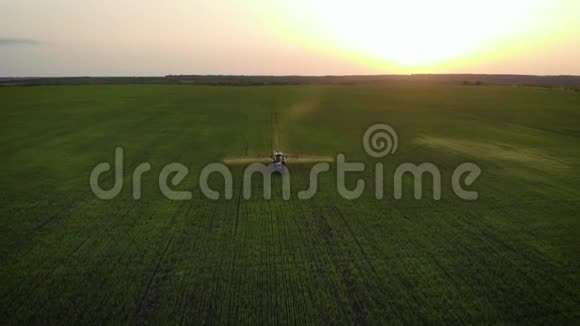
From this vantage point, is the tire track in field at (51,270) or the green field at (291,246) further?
the tire track in field at (51,270)

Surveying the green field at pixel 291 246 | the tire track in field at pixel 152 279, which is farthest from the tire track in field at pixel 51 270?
the tire track in field at pixel 152 279

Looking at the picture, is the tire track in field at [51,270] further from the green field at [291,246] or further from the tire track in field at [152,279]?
the tire track in field at [152,279]

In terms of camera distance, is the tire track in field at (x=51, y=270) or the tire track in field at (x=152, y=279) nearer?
the tire track in field at (x=152, y=279)

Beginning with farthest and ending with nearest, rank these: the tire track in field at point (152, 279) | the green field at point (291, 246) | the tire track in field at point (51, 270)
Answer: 1. the tire track in field at point (51, 270)
2. the green field at point (291, 246)
3. the tire track in field at point (152, 279)

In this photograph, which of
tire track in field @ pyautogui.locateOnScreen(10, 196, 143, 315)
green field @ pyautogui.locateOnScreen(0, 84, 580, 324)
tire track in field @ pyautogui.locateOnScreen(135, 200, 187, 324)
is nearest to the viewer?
tire track in field @ pyautogui.locateOnScreen(135, 200, 187, 324)

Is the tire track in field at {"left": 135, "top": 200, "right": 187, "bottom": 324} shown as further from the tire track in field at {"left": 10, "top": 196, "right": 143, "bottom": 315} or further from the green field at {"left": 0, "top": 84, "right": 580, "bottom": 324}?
the tire track in field at {"left": 10, "top": 196, "right": 143, "bottom": 315}

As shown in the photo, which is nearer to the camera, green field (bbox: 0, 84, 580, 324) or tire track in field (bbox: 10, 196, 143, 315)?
green field (bbox: 0, 84, 580, 324)

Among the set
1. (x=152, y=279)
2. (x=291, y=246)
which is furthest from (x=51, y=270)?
(x=291, y=246)

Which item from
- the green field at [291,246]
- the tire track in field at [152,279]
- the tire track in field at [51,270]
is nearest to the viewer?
the tire track in field at [152,279]

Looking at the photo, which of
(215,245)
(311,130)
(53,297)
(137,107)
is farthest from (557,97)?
(53,297)

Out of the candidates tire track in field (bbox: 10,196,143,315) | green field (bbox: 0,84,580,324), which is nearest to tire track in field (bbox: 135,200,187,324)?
green field (bbox: 0,84,580,324)

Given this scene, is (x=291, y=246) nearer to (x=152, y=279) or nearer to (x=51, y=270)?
(x=152, y=279)

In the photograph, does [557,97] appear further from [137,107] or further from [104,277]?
[104,277]
